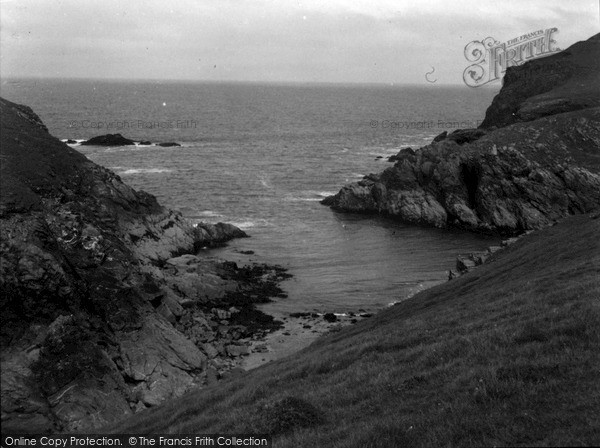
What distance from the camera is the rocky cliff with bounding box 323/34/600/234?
292 ft

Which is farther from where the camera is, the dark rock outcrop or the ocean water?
the dark rock outcrop

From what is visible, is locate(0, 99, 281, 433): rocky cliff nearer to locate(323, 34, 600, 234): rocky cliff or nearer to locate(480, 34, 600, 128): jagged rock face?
locate(323, 34, 600, 234): rocky cliff

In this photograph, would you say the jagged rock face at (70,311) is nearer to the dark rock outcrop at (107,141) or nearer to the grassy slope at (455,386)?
the grassy slope at (455,386)

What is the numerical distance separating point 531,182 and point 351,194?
102ft

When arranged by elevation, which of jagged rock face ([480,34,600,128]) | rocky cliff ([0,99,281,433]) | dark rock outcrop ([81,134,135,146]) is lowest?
rocky cliff ([0,99,281,433])

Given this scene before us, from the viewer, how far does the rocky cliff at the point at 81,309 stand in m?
33.8

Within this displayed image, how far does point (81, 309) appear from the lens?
40.7 metres

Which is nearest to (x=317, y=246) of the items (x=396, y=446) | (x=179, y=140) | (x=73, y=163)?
(x=73, y=163)

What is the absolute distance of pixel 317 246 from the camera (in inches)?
3199

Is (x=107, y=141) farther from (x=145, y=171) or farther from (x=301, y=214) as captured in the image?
(x=301, y=214)

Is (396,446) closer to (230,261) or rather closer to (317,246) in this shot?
(230,261)

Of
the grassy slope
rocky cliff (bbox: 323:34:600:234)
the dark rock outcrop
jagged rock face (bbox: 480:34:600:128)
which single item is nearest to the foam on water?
the dark rock outcrop

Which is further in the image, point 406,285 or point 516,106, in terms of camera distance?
point 516,106

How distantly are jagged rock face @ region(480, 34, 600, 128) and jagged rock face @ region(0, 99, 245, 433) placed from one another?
331 feet
